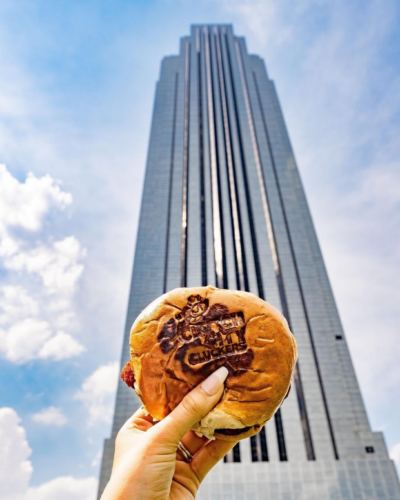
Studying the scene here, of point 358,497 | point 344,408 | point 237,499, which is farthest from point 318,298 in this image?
point 237,499

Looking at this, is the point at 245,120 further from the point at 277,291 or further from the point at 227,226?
the point at 277,291

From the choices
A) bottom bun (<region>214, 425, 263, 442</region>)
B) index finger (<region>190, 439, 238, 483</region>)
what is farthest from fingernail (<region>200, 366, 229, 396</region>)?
index finger (<region>190, 439, 238, 483</region>)

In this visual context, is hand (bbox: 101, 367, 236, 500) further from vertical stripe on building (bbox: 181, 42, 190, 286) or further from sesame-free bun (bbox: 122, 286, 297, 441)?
vertical stripe on building (bbox: 181, 42, 190, 286)

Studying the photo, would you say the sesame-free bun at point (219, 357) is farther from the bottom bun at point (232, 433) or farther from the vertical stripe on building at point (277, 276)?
the vertical stripe on building at point (277, 276)

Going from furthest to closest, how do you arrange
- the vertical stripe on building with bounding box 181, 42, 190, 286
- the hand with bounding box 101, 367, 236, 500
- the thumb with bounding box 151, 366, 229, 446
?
1. the vertical stripe on building with bounding box 181, 42, 190, 286
2. the thumb with bounding box 151, 366, 229, 446
3. the hand with bounding box 101, 367, 236, 500

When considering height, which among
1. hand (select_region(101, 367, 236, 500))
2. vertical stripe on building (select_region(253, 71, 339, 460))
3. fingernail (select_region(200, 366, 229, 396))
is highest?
vertical stripe on building (select_region(253, 71, 339, 460))

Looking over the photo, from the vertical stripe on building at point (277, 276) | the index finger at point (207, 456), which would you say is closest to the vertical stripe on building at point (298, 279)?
the vertical stripe on building at point (277, 276)

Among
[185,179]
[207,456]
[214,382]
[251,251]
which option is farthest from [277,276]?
[214,382]
